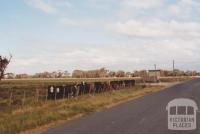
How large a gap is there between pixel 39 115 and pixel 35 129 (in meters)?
4.26

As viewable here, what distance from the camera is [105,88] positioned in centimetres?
4959

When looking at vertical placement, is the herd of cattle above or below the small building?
below

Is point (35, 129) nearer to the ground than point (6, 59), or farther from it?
nearer to the ground

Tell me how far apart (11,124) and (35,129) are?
1447 millimetres

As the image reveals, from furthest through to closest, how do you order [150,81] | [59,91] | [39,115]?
[150,81] < [59,91] < [39,115]

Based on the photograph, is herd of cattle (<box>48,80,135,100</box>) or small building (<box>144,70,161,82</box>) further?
small building (<box>144,70,161,82</box>)

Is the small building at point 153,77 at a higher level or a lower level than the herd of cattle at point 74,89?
higher

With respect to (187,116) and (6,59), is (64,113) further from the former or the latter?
(6,59)

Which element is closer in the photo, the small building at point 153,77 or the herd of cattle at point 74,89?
the herd of cattle at point 74,89

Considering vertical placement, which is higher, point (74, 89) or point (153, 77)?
point (153, 77)

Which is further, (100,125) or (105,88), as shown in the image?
(105,88)

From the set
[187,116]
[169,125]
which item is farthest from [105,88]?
[169,125]

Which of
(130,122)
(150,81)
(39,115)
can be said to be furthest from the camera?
(150,81)

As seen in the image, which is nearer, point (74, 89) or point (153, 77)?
point (74, 89)
